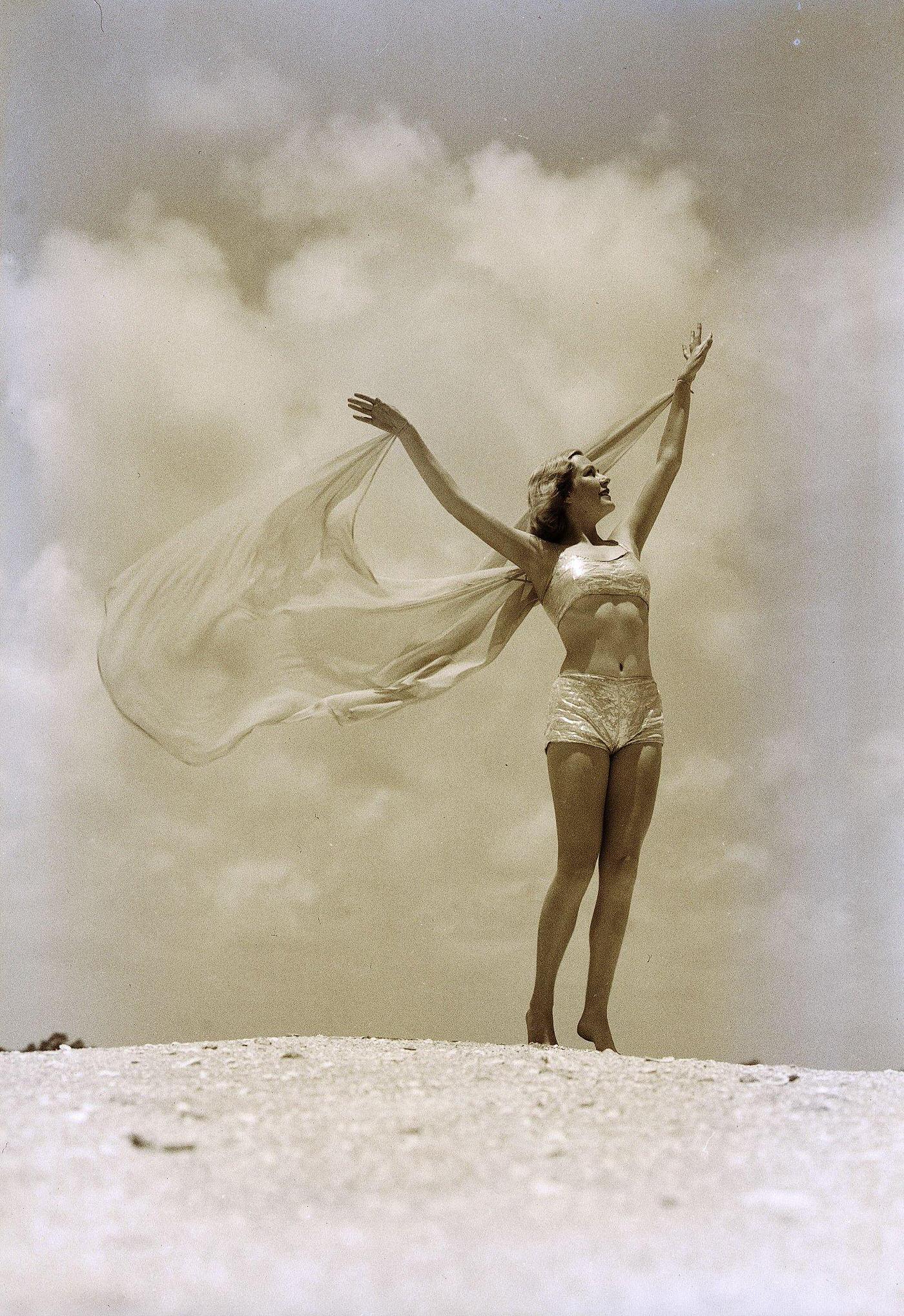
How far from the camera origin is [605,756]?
4.21 metres

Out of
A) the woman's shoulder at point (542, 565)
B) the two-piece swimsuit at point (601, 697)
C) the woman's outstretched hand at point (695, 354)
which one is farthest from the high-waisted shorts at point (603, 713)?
the woman's outstretched hand at point (695, 354)

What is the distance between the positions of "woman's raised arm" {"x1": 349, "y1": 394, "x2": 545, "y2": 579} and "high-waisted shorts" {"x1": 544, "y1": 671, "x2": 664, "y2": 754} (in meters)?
0.52

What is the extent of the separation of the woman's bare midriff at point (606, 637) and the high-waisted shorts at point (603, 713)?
3cm

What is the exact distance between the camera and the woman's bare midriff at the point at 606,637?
425cm

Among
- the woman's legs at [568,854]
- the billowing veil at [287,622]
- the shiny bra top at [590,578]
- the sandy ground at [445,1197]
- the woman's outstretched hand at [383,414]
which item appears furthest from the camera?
the billowing veil at [287,622]

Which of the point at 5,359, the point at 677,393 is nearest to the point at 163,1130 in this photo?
the point at 677,393

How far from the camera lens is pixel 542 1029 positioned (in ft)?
13.7

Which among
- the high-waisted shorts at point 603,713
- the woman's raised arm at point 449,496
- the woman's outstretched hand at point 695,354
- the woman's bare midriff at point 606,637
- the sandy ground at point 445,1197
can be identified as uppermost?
the woman's outstretched hand at point 695,354

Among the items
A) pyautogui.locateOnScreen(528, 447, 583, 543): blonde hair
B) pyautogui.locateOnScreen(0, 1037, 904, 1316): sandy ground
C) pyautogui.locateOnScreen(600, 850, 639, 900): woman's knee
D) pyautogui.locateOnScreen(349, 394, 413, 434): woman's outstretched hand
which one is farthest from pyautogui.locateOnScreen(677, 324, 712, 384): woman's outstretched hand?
pyautogui.locateOnScreen(0, 1037, 904, 1316): sandy ground

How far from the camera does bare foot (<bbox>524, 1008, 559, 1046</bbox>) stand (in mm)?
4172

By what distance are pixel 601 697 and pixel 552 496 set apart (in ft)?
2.68

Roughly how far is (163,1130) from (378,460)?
2.82 m

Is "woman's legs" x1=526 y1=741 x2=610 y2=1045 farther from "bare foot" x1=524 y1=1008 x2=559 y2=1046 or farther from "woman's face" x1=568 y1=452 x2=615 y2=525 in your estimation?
"woman's face" x1=568 y1=452 x2=615 y2=525

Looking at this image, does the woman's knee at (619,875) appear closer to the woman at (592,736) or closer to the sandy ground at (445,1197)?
the woman at (592,736)
